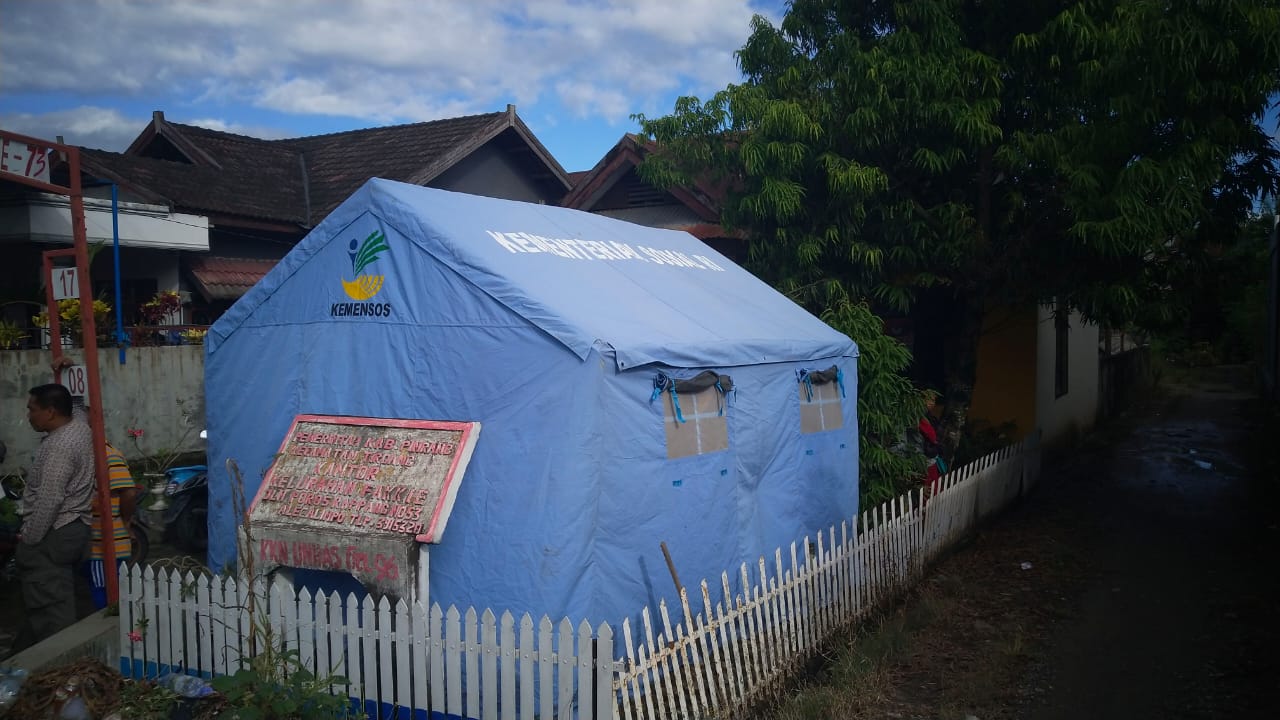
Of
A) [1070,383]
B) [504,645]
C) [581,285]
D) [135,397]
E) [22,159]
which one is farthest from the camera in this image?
[1070,383]

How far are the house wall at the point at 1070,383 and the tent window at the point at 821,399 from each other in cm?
631

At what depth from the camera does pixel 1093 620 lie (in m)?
8.00

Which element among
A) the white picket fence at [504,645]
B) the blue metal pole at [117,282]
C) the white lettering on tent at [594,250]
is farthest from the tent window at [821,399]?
the blue metal pole at [117,282]

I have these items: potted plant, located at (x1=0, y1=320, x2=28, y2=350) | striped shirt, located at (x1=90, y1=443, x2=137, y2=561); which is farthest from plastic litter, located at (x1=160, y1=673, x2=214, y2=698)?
potted plant, located at (x1=0, y1=320, x2=28, y2=350)

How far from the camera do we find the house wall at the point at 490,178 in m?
19.0

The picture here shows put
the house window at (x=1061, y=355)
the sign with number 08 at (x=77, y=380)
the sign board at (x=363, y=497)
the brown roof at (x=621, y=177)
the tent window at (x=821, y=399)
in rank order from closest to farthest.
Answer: the sign board at (x=363, y=497) < the sign with number 08 at (x=77, y=380) < the tent window at (x=821, y=399) < the brown roof at (x=621, y=177) < the house window at (x=1061, y=355)

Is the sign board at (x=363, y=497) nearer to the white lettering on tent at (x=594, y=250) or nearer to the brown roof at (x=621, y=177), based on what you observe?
the white lettering on tent at (x=594, y=250)

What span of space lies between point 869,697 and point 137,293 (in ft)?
45.9

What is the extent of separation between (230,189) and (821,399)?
41.9ft

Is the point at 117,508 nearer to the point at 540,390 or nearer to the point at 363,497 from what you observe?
the point at 363,497

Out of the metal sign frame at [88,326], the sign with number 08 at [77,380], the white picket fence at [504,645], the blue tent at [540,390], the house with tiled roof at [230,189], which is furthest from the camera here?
the house with tiled roof at [230,189]

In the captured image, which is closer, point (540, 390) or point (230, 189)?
point (540, 390)

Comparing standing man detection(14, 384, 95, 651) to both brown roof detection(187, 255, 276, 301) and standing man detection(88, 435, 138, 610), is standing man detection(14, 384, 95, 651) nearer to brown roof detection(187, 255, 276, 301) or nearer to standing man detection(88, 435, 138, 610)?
standing man detection(88, 435, 138, 610)

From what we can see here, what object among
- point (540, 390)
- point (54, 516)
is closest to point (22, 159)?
point (54, 516)
